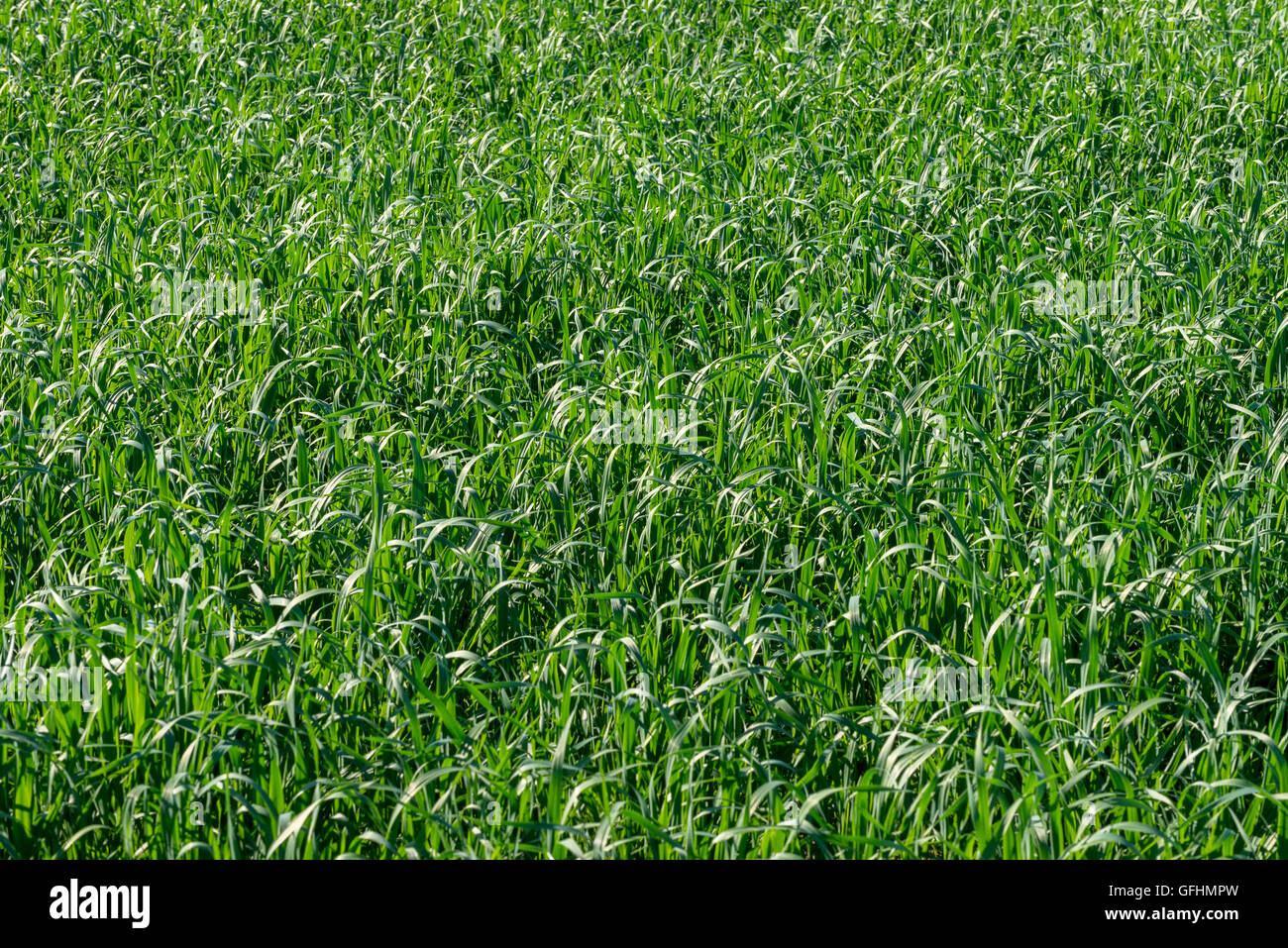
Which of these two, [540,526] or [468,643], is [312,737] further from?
[540,526]

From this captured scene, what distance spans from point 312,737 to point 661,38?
259 inches

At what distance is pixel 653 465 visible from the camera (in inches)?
157

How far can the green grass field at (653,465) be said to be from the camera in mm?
2879

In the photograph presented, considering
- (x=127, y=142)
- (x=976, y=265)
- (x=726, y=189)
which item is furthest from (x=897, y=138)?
(x=127, y=142)

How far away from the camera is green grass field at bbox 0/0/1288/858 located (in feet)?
9.45

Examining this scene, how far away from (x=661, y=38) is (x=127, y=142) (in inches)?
134

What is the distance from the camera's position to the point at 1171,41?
812cm

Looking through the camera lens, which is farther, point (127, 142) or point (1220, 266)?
point (127, 142)

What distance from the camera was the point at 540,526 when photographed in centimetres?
388

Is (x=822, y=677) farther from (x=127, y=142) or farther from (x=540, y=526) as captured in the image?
(x=127, y=142)

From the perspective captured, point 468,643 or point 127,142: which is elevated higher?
point 127,142
